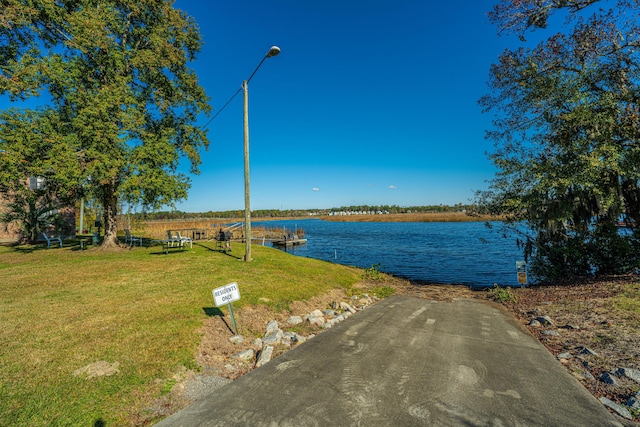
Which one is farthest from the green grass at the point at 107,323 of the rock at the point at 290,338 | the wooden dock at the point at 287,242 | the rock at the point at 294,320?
the wooden dock at the point at 287,242

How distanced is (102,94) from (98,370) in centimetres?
1384

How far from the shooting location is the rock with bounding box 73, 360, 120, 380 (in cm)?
415

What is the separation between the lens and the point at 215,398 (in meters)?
3.88

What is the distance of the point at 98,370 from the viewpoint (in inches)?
167

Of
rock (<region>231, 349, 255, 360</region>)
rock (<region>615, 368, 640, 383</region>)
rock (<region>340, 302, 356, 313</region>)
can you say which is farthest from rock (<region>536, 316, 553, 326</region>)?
rock (<region>231, 349, 255, 360</region>)

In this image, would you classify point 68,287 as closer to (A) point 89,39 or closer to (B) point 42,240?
(A) point 89,39

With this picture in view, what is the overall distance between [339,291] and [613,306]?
25.0ft

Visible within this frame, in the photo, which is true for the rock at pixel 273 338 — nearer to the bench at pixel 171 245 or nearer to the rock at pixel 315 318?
the rock at pixel 315 318

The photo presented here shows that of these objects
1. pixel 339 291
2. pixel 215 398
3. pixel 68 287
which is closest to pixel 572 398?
pixel 215 398

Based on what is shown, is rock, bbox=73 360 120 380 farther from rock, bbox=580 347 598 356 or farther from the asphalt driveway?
rock, bbox=580 347 598 356

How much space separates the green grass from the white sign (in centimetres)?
84

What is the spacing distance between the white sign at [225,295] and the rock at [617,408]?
235 inches

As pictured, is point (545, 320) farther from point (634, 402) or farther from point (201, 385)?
point (201, 385)

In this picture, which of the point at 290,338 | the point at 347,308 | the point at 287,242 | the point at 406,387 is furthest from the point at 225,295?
the point at 287,242
